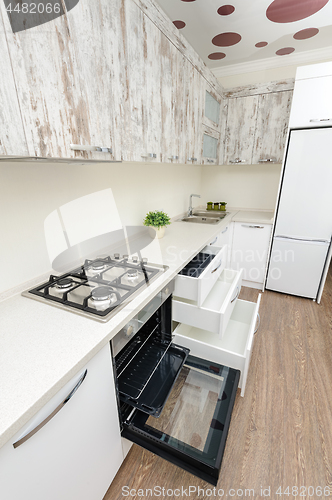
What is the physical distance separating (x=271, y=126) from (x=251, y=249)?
1373mm

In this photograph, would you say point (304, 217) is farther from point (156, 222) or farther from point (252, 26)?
point (252, 26)

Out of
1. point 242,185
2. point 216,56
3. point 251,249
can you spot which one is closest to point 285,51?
point 216,56

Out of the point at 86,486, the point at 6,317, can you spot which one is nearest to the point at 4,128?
the point at 6,317

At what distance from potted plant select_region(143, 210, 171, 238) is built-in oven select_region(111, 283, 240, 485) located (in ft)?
2.06

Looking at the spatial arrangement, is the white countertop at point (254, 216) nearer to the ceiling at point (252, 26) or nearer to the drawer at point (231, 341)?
the drawer at point (231, 341)

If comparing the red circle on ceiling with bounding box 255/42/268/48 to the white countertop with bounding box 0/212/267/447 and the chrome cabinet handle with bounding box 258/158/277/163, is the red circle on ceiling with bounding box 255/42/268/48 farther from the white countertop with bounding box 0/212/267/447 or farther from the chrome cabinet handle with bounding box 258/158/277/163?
the white countertop with bounding box 0/212/267/447

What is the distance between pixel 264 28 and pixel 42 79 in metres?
2.19

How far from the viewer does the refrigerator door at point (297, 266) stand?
2.40 metres

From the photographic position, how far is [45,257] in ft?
3.95

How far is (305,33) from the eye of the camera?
81.7 inches

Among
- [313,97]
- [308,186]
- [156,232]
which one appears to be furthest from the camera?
[308,186]

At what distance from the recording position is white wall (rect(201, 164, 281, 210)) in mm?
2979

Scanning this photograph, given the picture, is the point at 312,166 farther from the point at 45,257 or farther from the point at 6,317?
the point at 6,317

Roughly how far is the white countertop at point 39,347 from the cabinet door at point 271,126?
7.37ft
